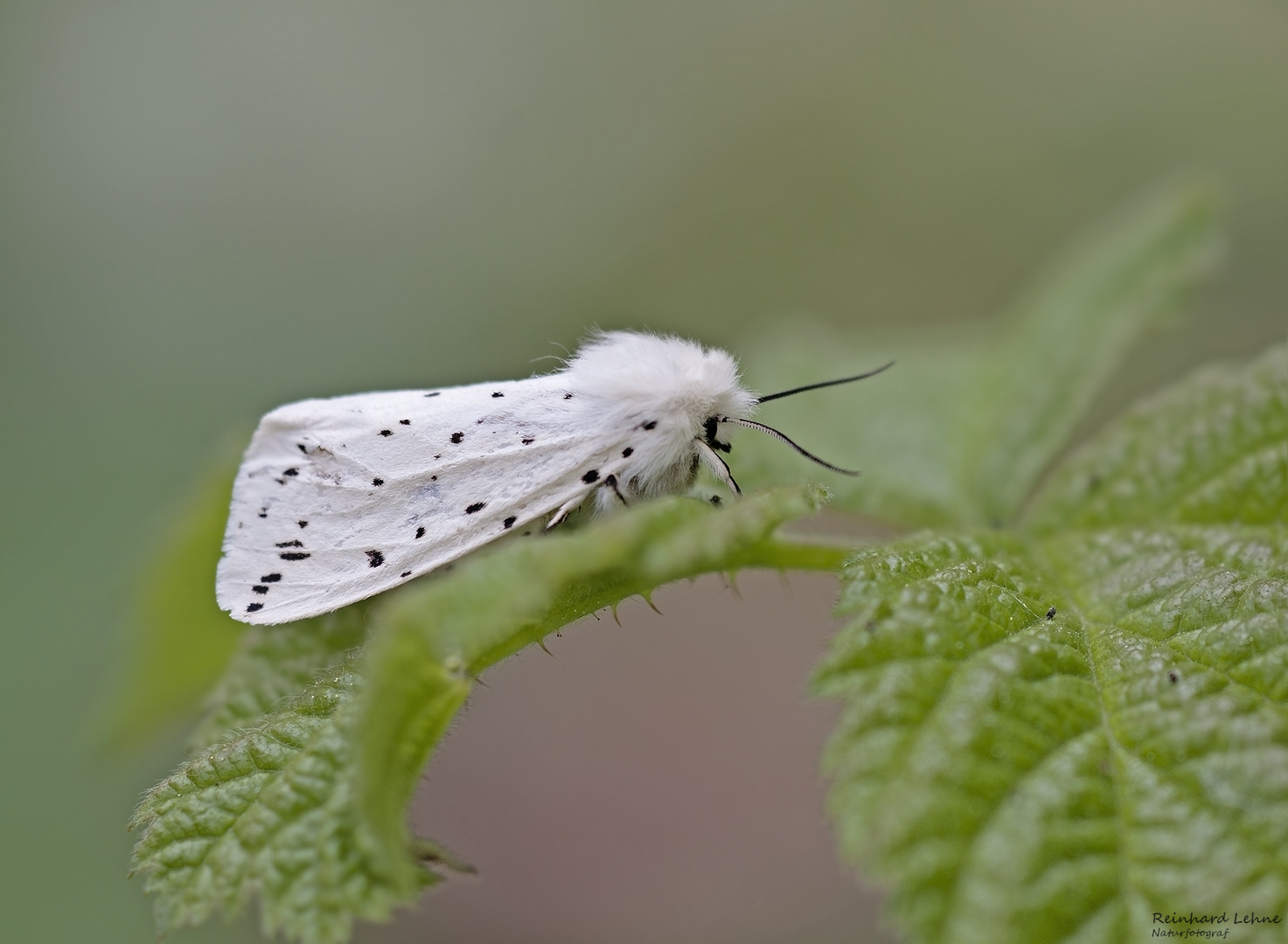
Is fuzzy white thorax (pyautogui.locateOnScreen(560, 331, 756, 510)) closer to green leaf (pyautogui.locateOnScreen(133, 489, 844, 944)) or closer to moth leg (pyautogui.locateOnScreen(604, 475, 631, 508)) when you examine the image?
moth leg (pyautogui.locateOnScreen(604, 475, 631, 508))

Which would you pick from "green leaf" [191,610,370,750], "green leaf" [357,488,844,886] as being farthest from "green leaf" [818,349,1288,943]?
"green leaf" [191,610,370,750]

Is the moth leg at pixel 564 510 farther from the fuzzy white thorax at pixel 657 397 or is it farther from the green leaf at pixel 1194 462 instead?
the green leaf at pixel 1194 462

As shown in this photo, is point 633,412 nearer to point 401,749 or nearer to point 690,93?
point 401,749

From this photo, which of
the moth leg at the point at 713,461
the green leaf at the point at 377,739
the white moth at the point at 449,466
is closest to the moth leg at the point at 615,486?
the white moth at the point at 449,466

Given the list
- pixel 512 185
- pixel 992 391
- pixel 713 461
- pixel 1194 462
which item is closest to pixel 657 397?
pixel 713 461

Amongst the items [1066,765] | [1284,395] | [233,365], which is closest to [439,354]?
[233,365]

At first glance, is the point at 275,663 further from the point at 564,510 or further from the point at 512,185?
the point at 512,185
